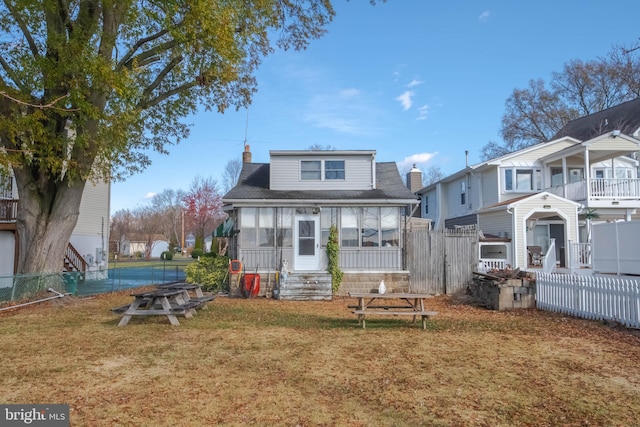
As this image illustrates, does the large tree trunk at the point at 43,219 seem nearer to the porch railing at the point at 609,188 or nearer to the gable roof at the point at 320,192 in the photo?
the gable roof at the point at 320,192

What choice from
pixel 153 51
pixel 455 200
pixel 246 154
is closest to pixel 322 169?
pixel 246 154

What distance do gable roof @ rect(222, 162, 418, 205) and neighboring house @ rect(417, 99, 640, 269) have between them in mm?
5031

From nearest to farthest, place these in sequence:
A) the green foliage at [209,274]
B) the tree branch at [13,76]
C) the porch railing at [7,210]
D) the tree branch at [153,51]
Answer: the tree branch at [13,76]
the tree branch at [153,51]
the green foliage at [209,274]
the porch railing at [7,210]

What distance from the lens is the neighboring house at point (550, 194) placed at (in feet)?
58.6

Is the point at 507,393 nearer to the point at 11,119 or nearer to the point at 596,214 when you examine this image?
the point at 11,119

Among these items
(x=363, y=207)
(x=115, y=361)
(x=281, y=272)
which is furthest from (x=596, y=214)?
(x=115, y=361)

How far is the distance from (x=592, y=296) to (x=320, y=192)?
30.7 feet

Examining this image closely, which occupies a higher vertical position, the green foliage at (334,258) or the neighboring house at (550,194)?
the neighboring house at (550,194)

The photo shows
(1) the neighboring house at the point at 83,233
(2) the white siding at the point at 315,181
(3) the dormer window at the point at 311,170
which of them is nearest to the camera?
(2) the white siding at the point at 315,181

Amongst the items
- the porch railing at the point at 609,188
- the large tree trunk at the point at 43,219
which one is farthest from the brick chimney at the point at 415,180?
the large tree trunk at the point at 43,219

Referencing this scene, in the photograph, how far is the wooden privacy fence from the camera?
15.5 meters

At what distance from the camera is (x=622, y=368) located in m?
6.05

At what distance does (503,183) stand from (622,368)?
51.3ft

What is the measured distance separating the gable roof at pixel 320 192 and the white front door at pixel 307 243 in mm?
899
